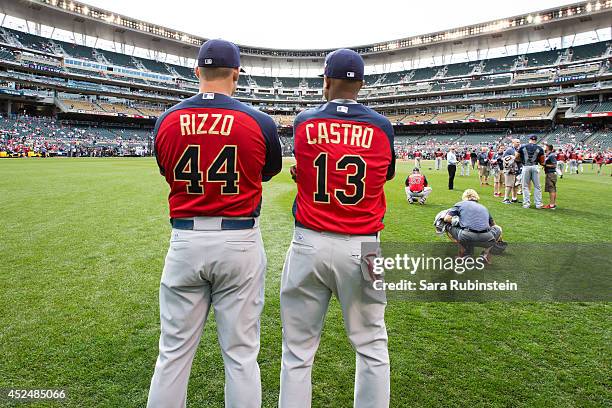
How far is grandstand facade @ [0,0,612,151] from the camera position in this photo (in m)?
54.6

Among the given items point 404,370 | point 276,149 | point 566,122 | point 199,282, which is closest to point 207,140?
point 276,149

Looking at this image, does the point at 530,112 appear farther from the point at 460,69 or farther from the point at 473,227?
the point at 473,227

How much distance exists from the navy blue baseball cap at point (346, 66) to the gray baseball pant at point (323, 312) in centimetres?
100

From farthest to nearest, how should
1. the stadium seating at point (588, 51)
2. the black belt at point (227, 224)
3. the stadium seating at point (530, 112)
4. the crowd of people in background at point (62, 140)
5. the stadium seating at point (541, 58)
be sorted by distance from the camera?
the stadium seating at point (541, 58) < the stadium seating at point (530, 112) < the stadium seating at point (588, 51) < the crowd of people in background at point (62, 140) < the black belt at point (227, 224)

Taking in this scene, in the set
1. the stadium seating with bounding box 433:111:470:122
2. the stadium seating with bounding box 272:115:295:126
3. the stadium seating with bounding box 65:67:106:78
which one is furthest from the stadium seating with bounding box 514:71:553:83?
the stadium seating with bounding box 65:67:106:78

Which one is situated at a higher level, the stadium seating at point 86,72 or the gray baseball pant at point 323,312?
the stadium seating at point 86,72

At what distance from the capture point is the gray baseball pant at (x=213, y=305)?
216 cm

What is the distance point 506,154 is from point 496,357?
1108cm

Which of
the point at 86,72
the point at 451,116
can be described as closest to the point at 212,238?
the point at 86,72

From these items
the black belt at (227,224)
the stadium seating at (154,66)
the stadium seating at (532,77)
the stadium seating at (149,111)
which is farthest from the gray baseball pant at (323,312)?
the stadium seating at (154,66)

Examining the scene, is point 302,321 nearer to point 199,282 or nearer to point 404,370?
point 199,282

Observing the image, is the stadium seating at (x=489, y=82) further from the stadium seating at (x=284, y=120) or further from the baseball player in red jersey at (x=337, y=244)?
the baseball player in red jersey at (x=337, y=244)

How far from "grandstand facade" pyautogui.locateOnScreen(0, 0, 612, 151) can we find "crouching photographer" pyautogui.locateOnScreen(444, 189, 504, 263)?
5498 centimetres

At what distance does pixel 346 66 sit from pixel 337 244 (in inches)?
43.4
